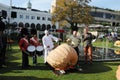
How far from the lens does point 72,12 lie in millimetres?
62750

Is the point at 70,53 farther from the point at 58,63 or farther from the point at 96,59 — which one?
the point at 96,59

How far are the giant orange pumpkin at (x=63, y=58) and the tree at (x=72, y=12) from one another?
163 feet

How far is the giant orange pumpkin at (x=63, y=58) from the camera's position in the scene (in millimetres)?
11908

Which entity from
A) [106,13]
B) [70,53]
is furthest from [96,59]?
[106,13]

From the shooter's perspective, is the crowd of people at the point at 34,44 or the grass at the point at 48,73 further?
the crowd of people at the point at 34,44

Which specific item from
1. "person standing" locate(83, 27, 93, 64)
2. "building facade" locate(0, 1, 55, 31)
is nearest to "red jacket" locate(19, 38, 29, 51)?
"person standing" locate(83, 27, 93, 64)

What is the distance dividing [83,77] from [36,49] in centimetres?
260

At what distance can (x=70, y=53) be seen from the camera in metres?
12.1

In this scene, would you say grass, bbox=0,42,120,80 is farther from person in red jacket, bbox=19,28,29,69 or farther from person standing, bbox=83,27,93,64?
person standing, bbox=83,27,93,64

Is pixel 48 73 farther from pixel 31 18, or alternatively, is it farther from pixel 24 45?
pixel 31 18

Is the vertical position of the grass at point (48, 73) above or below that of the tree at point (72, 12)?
below

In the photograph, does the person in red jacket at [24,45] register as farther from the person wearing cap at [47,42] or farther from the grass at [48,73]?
the person wearing cap at [47,42]

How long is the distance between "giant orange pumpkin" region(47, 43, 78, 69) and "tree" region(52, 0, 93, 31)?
49.7 m

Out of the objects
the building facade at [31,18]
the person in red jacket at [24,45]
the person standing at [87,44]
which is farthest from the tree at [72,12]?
the person in red jacket at [24,45]
